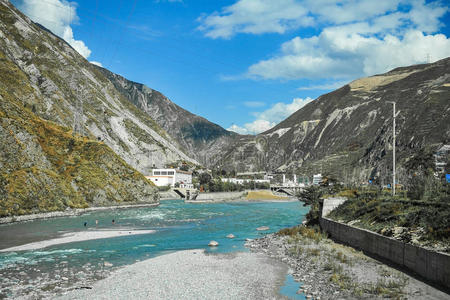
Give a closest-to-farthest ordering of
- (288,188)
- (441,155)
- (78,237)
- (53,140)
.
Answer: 1. (78,237)
2. (53,140)
3. (441,155)
4. (288,188)

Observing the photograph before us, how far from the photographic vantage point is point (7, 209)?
54.9 m

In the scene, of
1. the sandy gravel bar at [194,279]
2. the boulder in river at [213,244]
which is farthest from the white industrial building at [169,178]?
the sandy gravel bar at [194,279]

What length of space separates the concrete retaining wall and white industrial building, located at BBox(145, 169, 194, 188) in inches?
4819

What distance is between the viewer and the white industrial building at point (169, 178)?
15038 centimetres

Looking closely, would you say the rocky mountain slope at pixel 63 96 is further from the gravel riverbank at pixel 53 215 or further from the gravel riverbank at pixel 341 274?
the gravel riverbank at pixel 341 274

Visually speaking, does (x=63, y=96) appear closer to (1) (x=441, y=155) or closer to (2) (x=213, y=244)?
(2) (x=213, y=244)

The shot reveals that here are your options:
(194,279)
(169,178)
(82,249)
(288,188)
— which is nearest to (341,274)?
(194,279)

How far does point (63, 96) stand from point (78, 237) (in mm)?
110435

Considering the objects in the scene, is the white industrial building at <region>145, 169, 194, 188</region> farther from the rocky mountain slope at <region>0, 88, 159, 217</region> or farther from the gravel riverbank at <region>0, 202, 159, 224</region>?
the gravel riverbank at <region>0, 202, 159, 224</region>

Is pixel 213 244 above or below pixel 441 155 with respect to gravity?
below

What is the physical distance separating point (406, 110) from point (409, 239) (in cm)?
19047

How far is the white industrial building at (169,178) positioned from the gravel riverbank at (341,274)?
118900 millimetres

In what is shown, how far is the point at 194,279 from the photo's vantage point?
23656mm

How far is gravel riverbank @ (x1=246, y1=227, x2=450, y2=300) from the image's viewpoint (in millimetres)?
18438
